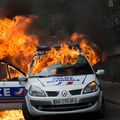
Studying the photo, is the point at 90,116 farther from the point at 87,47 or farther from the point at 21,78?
the point at 87,47

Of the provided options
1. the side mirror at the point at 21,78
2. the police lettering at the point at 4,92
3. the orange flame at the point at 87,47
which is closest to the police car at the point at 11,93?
the police lettering at the point at 4,92

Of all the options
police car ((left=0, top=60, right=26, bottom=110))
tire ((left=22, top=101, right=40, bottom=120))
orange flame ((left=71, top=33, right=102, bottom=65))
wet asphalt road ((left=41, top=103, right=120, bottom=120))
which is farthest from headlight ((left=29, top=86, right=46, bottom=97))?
orange flame ((left=71, top=33, right=102, bottom=65))

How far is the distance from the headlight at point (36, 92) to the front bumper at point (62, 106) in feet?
0.29

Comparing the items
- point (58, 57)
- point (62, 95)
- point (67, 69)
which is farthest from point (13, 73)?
point (62, 95)

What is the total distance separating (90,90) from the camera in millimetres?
10586

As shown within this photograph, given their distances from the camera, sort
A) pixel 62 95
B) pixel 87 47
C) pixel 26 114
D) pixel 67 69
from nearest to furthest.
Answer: pixel 62 95 < pixel 26 114 < pixel 67 69 < pixel 87 47

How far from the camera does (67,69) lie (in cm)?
1145

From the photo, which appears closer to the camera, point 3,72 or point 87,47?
point 3,72

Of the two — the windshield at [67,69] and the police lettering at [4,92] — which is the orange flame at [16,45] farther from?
the police lettering at [4,92]

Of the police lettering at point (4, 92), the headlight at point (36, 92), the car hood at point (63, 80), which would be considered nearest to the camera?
the headlight at point (36, 92)

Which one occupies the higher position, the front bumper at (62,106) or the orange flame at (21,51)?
the orange flame at (21,51)

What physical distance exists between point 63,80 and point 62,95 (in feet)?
1.60

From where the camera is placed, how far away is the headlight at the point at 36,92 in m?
10.5

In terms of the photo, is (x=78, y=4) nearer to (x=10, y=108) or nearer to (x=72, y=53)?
(x=72, y=53)
